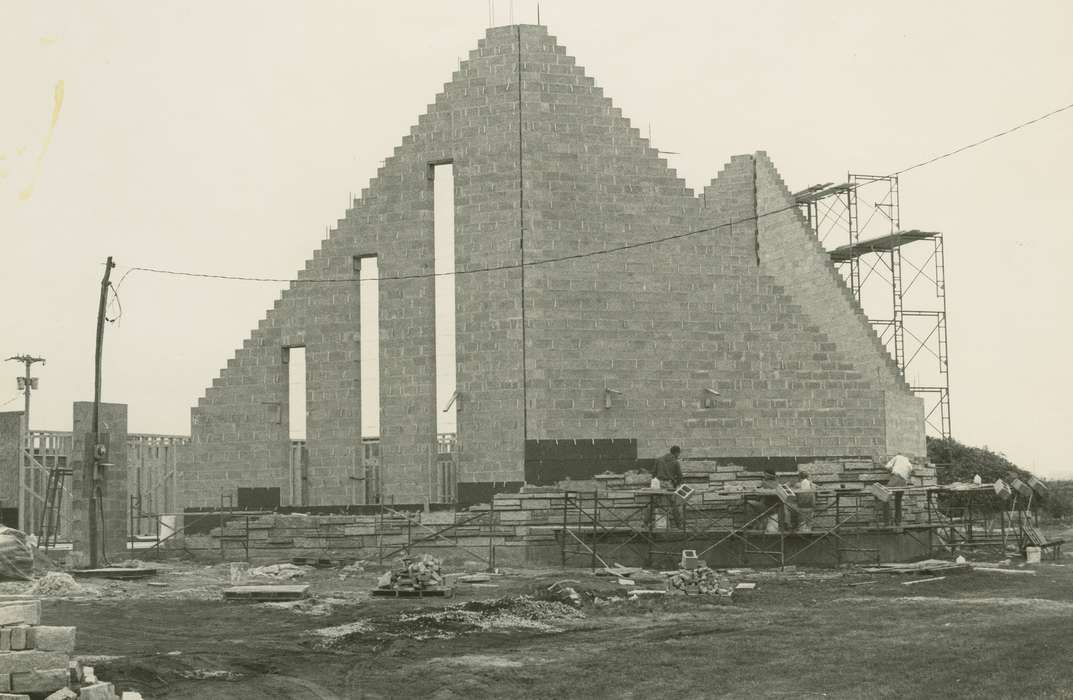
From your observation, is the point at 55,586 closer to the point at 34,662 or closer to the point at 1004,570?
the point at 34,662

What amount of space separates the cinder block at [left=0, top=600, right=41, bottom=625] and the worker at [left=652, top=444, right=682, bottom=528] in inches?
627

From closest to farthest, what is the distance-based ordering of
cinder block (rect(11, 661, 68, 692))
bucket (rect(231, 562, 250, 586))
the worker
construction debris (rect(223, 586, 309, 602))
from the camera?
cinder block (rect(11, 661, 68, 692)), construction debris (rect(223, 586, 309, 602)), bucket (rect(231, 562, 250, 586)), the worker

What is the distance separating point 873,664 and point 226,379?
2151 centimetres

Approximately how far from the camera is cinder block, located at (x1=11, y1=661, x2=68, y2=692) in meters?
11.2

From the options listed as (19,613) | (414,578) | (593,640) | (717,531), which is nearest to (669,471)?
(717,531)

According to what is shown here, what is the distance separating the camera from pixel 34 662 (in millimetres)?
11266

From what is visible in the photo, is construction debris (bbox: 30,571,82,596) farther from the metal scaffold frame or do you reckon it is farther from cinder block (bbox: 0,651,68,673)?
cinder block (bbox: 0,651,68,673)

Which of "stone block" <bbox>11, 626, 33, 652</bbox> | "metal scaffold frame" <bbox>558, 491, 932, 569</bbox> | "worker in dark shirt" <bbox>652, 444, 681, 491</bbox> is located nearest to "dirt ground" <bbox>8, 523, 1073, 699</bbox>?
"stone block" <bbox>11, 626, 33, 652</bbox>

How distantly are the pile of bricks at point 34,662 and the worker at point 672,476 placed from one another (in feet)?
51.6

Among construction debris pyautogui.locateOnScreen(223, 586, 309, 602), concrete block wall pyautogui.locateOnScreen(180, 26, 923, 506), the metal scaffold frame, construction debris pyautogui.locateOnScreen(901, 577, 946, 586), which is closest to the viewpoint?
construction debris pyautogui.locateOnScreen(223, 586, 309, 602)

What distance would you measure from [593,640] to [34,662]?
6873 mm

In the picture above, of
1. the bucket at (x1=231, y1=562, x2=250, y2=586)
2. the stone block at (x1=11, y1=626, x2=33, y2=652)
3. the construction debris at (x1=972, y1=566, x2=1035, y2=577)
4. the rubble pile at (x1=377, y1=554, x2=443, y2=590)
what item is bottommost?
the construction debris at (x1=972, y1=566, x2=1035, y2=577)

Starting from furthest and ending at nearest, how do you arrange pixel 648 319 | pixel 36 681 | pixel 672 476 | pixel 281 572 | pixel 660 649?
pixel 648 319 → pixel 672 476 → pixel 281 572 → pixel 660 649 → pixel 36 681

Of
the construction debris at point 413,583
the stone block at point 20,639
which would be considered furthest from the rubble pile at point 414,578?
the stone block at point 20,639
